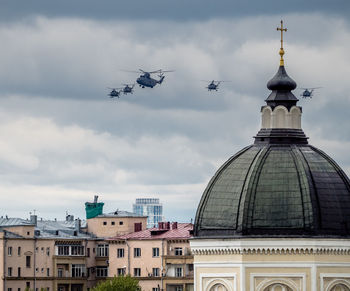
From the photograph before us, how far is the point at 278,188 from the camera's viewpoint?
74.3 metres

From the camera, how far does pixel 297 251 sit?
73438 mm

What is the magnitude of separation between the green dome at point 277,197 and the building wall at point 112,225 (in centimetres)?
11064

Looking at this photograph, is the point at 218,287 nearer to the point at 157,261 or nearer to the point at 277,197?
the point at 277,197

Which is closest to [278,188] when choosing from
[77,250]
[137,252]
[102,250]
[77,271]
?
[137,252]

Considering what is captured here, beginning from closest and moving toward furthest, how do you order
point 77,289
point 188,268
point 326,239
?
point 326,239
point 188,268
point 77,289

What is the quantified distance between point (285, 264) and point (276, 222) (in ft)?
5.60

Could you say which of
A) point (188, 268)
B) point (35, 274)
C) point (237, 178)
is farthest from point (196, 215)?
point (35, 274)

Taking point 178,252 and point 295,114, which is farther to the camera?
point 178,252

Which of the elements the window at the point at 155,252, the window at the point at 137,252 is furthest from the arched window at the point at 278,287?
the window at the point at 137,252

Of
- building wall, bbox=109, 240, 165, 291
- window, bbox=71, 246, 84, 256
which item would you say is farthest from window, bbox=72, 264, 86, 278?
building wall, bbox=109, 240, 165, 291

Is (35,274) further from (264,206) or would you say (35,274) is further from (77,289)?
(264,206)

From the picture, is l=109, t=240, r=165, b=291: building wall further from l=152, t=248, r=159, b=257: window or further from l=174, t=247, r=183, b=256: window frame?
l=174, t=247, r=183, b=256: window frame

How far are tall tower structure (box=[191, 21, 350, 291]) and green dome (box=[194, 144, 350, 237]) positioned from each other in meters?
0.04

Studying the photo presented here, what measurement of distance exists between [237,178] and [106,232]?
112767 mm
